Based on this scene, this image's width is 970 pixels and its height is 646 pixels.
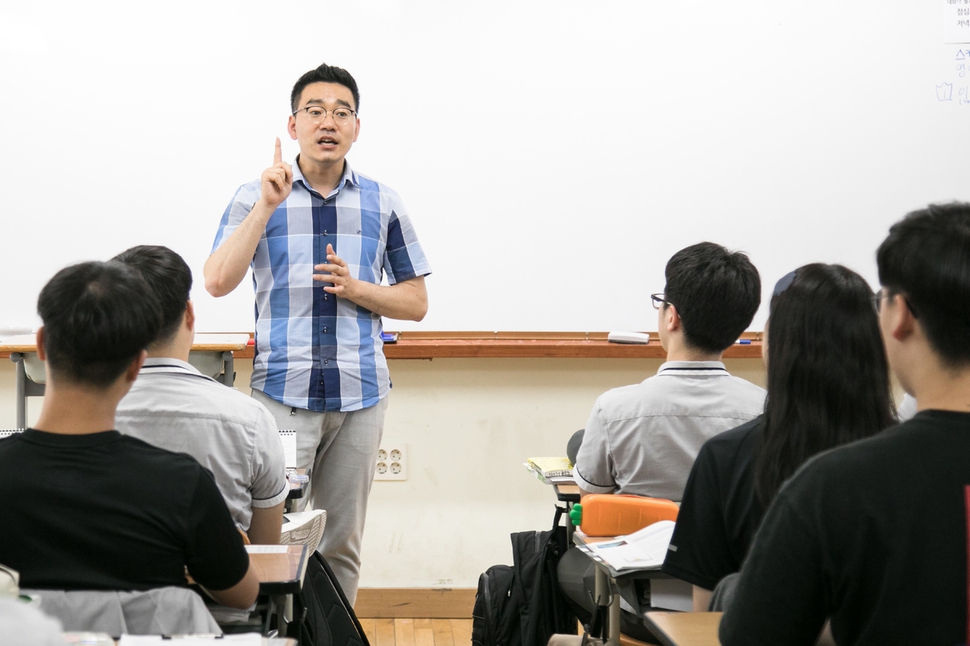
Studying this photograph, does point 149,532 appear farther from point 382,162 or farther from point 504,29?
point 504,29

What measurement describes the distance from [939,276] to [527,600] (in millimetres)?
1671

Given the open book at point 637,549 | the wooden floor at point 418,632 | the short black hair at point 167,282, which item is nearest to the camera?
the open book at point 637,549

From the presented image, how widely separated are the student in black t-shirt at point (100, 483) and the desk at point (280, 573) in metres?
0.07

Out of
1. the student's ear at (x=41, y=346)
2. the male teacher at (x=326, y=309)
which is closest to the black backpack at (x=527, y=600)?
the male teacher at (x=326, y=309)

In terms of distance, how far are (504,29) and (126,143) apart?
1439mm

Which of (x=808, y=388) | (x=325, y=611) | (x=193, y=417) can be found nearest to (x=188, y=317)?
(x=193, y=417)

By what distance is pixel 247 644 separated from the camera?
1086 millimetres

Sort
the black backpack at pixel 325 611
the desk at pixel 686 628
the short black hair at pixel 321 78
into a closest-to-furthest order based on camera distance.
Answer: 1. the desk at pixel 686 628
2. the black backpack at pixel 325 611
3. the short black hair at pixel 321 78

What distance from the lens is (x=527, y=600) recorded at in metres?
2.35

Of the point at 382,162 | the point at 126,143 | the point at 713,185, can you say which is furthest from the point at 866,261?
the point at 126,143

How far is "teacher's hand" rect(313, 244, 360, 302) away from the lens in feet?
8.04

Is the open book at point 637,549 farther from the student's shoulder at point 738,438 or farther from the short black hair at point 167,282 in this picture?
the short black hair at point 167,282

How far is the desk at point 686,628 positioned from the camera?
1.18 metres

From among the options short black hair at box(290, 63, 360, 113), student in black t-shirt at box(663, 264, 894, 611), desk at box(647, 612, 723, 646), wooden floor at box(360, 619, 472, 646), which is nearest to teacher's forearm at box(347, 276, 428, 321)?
short black hair at box(290, 63, 360, 113)
